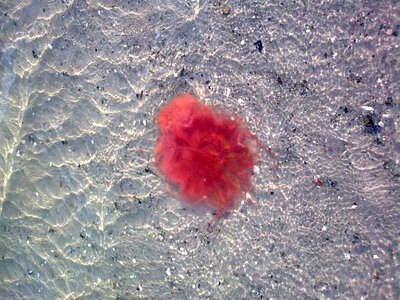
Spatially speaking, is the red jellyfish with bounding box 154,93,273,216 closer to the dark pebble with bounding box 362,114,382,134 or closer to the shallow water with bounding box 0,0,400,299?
the shallow water with bounding box 0,0,400,299

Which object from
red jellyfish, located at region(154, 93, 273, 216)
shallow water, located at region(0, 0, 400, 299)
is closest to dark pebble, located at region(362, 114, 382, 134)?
shallow water, located at region(0, 0, 400, 299)

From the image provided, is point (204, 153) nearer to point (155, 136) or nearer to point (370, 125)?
point (155, 136)

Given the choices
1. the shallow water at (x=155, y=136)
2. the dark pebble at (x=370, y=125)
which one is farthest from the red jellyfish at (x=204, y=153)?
the dark pebble at (x=370, y=125)

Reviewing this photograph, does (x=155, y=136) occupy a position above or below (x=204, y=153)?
above

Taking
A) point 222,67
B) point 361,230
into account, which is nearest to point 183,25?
point 222,67

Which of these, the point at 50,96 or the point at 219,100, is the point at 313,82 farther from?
the point at 50,96

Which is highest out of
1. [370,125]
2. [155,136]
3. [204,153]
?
[155,136]

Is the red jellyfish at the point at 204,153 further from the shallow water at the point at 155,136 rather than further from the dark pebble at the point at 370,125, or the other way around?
the dark pebble at the point at 370,125

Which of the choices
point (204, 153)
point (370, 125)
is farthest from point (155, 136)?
point (370, 125)
